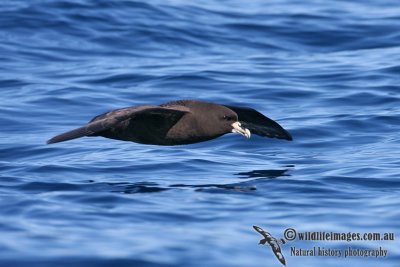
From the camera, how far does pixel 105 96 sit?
13.2 metres

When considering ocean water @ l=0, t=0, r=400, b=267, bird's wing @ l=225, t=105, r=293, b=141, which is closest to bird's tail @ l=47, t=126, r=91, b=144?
ocean water @ l=0, t=0, r=400, b=267

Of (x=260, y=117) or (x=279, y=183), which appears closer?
(x=279, y=183)

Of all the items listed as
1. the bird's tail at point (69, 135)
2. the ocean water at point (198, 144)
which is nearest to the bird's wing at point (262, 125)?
the ocean water at point (198, 144)

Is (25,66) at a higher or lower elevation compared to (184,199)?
higher

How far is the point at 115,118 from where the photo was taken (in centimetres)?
830

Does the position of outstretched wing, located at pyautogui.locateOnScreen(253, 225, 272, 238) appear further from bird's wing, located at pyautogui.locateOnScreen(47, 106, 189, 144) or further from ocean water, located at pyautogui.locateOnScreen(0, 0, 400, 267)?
bird's wing, located at pyautogui.locateOnScreen(47, 106, 189, 144)

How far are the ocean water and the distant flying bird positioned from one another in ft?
0.15

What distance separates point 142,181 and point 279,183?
1302mm

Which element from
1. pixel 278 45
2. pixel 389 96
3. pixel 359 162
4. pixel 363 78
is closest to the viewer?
pixel 359 162

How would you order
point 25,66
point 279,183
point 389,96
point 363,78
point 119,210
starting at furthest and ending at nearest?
point 25,66 → point 363,78 → point 389,96 → point 279,183 → point 119,210

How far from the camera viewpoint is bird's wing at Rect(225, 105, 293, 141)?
9.73m

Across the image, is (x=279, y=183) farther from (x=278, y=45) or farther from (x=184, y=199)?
(x=278, y=45)

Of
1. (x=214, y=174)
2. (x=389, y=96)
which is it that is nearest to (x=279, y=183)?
(x=214, y=174)

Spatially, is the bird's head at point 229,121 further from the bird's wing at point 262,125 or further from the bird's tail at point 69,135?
the bird's tail at point 69,135
